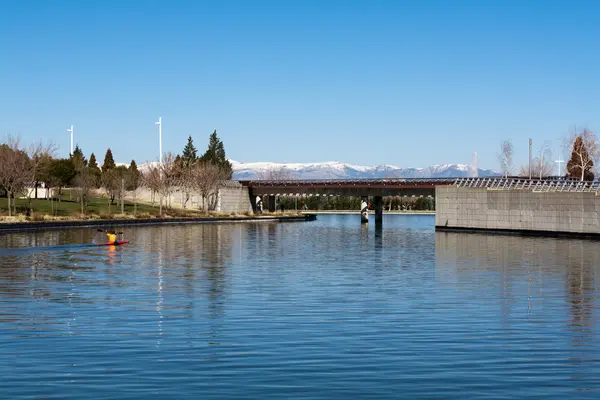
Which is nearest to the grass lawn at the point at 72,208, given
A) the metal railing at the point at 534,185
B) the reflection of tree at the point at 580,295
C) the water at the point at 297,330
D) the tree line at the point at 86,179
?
the tree line at the point at 86,179

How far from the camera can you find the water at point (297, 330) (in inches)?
740

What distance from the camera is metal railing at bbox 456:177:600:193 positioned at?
311 feet

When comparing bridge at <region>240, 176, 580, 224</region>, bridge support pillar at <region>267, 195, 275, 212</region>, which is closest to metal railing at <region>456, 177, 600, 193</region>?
bridge at <region>240, 176, 580, 224</region>

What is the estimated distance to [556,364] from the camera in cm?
2100

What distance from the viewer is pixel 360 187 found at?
509 feet

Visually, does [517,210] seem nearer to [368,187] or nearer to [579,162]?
[368,187]

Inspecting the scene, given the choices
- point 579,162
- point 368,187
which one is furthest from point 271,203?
point 579,162

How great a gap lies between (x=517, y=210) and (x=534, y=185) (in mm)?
5587

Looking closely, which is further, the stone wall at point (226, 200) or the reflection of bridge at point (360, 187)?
the stone wall at point (226, 200)

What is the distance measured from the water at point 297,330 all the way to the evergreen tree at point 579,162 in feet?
368

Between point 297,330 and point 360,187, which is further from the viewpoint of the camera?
point 360,187

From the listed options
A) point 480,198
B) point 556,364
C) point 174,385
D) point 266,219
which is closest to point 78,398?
point 174,385

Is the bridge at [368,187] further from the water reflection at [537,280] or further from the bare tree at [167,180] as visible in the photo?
the water reflection at [537,280]

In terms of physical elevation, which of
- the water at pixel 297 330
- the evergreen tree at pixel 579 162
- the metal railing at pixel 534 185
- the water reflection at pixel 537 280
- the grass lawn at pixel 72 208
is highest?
the evergreen tree at pixel 579 162
